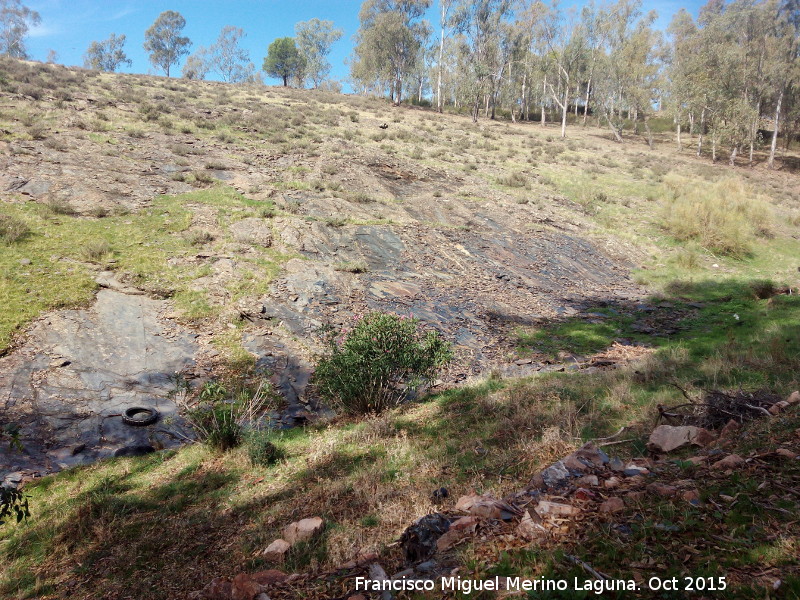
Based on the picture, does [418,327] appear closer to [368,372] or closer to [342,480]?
[368,372]

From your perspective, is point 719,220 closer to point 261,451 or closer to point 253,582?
point 261,451

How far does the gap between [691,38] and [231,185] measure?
4557cm

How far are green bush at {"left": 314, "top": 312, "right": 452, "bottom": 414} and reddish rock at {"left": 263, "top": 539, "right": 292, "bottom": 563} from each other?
131 inches

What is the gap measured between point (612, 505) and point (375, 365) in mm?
4384

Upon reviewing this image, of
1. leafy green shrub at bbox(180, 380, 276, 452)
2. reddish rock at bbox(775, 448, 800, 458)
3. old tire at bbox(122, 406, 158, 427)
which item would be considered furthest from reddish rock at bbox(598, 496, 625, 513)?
old tire at bbox(122, 406, 158, 427)

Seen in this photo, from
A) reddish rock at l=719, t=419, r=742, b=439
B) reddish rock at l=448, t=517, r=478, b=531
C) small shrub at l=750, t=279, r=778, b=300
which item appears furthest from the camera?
A: small shrub at l=750, t=279, r=778, b=300

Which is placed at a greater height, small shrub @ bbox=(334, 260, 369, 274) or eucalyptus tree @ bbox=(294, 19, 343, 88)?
eucalyptus tree @ bbox=(294, 19, 343, 88)

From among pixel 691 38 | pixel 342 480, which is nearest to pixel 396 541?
pixel 342 480

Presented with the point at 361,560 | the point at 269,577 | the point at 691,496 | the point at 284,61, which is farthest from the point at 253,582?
the point at 284,61

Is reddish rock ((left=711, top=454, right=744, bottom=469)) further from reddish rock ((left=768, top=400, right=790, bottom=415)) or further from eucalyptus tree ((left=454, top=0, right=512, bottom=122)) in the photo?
eucalyptus tree ((left=454, top=0, right=512, bottom=122))

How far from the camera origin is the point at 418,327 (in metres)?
10.2

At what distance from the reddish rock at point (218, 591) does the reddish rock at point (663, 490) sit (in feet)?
10.3

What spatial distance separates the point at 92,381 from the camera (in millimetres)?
7207

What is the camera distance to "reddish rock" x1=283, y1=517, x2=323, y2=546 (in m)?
3.85
